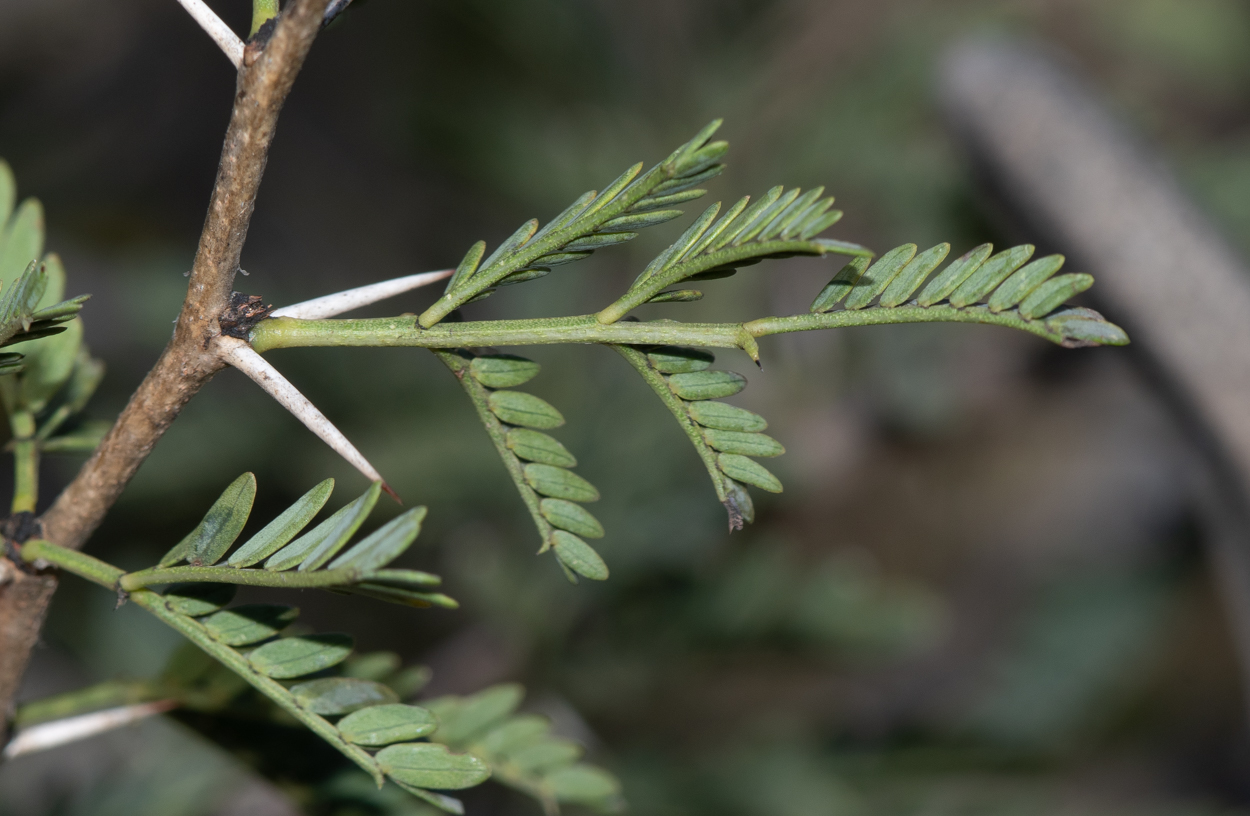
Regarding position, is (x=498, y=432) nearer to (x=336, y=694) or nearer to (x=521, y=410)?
(x=521, y=410)

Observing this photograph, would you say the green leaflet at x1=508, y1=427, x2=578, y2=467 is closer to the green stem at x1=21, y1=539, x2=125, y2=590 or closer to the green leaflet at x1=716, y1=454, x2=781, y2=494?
the green leaflet at x1=716, y1=454, x2=781, y2=494

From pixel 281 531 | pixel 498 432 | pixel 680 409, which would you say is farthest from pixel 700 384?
pixel 281 531

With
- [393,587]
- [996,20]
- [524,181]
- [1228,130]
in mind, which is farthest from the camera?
[1228,130]

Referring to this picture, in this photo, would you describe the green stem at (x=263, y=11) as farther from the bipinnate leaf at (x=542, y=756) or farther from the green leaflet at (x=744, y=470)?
the bipinnate leaf at (x=542, y=756)

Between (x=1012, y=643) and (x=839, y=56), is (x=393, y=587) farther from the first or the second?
(x=839, y=56)

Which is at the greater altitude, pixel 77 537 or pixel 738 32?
pixel 738 32

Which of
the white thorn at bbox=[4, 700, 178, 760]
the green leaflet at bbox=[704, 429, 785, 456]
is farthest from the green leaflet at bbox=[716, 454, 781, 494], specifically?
the white thorn at bbox=[4, 700, 178, 760]

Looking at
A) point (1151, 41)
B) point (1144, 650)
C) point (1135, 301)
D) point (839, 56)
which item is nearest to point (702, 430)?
point (1135, 301)
